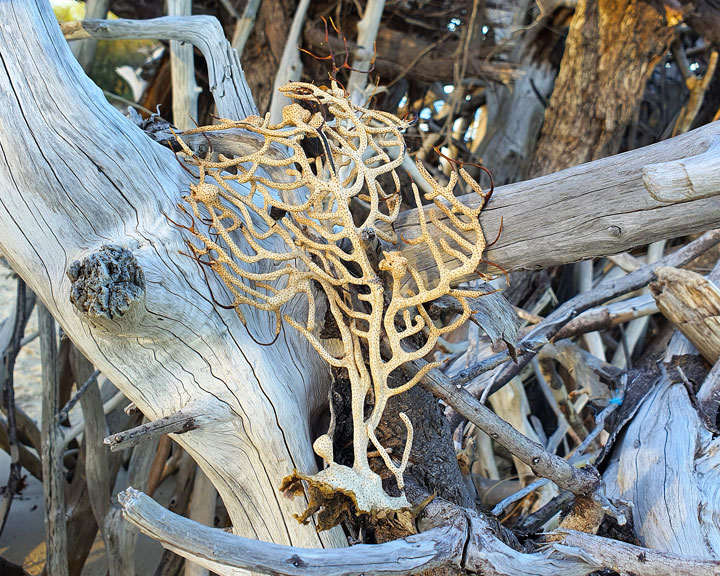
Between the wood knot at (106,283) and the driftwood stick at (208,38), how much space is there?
536mm

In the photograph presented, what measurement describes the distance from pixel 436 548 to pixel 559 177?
0.56 metres

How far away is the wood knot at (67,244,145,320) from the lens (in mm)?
787

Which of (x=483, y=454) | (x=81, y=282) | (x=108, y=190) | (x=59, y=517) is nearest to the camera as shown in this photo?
(x=81, y=282)

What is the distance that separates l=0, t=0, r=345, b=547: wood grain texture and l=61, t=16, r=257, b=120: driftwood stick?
31 cm

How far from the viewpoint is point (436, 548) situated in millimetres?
827

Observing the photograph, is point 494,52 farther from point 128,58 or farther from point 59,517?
point 59,517

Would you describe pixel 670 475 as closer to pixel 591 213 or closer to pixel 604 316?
pixel 591 213

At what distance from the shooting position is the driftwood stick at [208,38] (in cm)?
127

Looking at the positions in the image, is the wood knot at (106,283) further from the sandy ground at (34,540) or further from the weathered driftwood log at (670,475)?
the sandy ground at (34,540)

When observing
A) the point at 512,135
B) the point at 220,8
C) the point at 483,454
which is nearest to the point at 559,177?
the point at 483,454

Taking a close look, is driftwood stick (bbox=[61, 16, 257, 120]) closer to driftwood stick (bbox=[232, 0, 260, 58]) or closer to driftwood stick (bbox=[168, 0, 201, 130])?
driftwood stick (bbox=[168, 0, 201, 130])


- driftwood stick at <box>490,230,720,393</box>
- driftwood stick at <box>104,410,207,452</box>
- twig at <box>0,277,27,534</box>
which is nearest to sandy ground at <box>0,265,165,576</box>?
twig at <box>0,277,27,534</box>

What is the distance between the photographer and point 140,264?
2.80 ft

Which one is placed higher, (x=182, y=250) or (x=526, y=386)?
(x=182, y=250)
